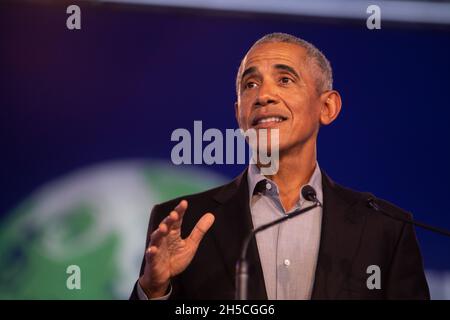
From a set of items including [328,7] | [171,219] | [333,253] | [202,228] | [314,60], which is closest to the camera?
[171,219]

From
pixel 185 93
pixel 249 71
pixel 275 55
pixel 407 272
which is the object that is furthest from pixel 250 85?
pixel 407 272

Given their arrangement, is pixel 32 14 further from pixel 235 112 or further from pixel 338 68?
pixel 338 68

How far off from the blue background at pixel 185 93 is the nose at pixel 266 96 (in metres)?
0.20

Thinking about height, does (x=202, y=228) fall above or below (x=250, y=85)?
below

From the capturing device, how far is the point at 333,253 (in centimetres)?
300

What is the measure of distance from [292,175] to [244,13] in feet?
2.43

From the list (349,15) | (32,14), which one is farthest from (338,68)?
(32,14)

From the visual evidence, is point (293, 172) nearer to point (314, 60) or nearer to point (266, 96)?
point (266, 96)

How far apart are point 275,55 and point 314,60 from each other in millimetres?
179

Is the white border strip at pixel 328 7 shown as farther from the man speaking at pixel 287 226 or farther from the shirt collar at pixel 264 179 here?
the shirt collar at pixel 264 179

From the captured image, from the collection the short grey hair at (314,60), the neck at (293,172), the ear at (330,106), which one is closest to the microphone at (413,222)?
the neck at (293,172)

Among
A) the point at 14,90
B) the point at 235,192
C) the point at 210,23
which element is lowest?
the point at 235,192

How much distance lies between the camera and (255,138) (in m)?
3.20

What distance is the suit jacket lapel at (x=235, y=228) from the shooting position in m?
2.92
